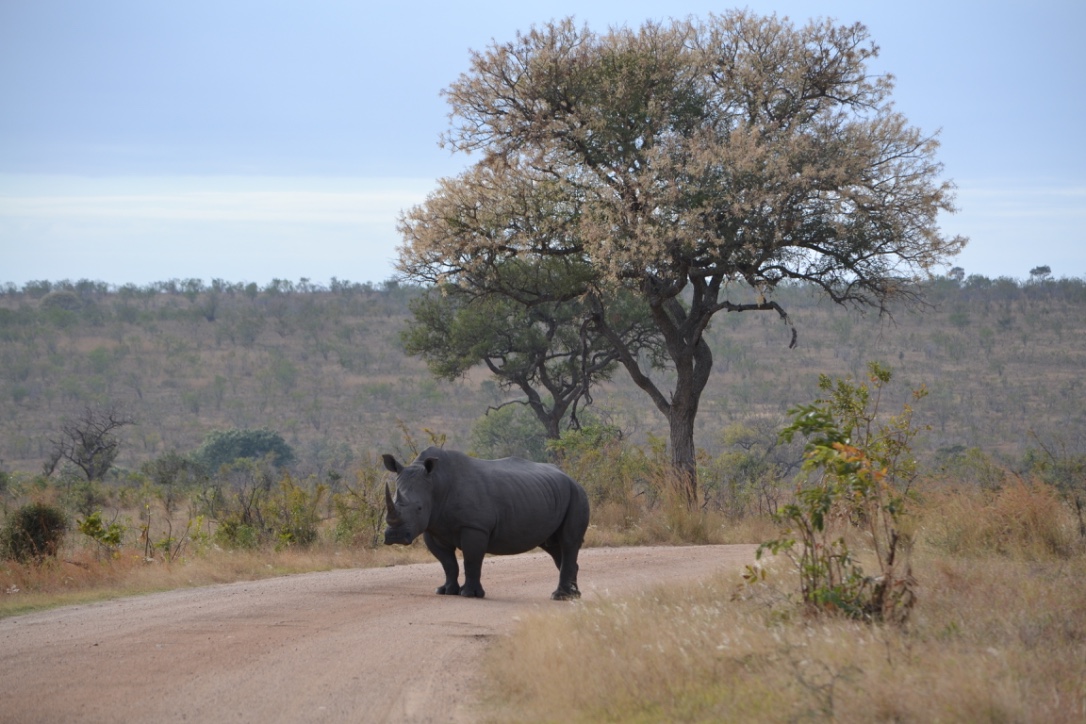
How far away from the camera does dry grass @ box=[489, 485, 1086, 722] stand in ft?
20.2

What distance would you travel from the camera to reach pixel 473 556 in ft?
39.2

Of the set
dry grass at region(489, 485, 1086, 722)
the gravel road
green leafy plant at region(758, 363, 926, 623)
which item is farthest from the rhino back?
green leafy plant at region(758, 363, 926, 623)

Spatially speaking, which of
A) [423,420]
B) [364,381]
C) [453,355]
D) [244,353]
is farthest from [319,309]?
[453,355]

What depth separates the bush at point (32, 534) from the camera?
1476 centimetres

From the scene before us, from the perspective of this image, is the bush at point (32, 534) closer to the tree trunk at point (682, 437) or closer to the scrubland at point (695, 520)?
the scrubland at point (695, 520)

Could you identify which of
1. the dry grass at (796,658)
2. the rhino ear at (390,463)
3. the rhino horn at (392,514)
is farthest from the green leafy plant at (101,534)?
the dry grass at (796,658)

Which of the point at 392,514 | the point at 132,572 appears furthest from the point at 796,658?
the point at 132,572

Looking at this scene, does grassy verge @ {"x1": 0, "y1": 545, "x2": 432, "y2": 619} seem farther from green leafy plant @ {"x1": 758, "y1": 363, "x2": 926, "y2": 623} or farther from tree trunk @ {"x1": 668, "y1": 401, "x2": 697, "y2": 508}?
tree trunk @ {"x1": 668, "y1": 401, "x2": 697, "y2": 508}

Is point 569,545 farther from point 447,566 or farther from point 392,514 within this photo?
point 392,514

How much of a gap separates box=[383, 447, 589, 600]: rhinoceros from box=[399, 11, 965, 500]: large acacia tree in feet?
30.2

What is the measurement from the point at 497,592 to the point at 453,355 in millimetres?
21058

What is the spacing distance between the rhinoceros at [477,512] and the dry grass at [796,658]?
2288 millimetres

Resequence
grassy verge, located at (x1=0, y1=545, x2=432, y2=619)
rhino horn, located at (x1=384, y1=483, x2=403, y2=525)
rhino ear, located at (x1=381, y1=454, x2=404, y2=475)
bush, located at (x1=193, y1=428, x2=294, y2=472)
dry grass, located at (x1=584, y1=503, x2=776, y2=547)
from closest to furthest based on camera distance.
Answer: rhino horn, located at (x1=384, y1=483, x2=403, y2=525)
rhino ear, located at (x1=381, y1=454, x2=404, y2=475)
grassy verge, located at (x1=0, y1=545, x2=432, y2=619)
dry grass, located at (x1=584, y1=503, x2=776, y2=547)
bush, located at (x1=193, y1=428, x2=294, y2=472)

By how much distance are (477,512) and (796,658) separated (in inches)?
208
